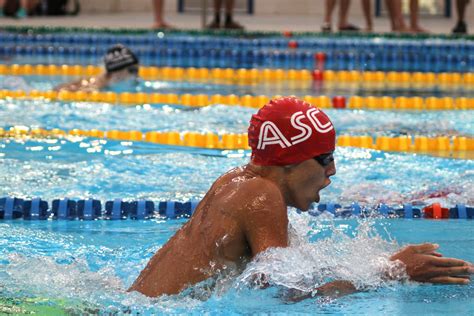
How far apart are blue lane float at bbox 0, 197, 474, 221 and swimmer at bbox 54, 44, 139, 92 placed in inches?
133

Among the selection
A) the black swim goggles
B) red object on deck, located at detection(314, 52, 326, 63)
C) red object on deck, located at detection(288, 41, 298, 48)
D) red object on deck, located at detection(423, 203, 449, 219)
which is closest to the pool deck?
→ red object on deck, located at detection(288, 41, 298, 48)

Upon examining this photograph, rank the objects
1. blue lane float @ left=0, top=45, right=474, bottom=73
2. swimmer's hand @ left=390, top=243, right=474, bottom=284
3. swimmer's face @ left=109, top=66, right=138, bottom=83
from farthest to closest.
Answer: blue lane float @ left=0, top=45, right=474, bottom=73
swimmer's face @ left=109, top=66, right=138, bottom=83
swimmer's hand @ left=390, top=243, right=474, bottom=284

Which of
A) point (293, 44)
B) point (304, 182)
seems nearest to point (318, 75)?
point (293, 44)

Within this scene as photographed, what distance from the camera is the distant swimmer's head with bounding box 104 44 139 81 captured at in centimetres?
802

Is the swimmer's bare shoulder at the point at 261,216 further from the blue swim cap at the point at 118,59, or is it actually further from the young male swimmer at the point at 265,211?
the blue swim cap at the point at 118,59

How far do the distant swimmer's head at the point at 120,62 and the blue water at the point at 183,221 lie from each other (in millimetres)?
455

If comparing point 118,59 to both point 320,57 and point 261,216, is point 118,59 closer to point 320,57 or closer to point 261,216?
point 320,57

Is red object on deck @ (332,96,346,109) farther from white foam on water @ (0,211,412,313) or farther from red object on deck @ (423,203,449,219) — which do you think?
white foam on water @ (0,211,412,313)

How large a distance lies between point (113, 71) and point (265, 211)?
17.7 ft

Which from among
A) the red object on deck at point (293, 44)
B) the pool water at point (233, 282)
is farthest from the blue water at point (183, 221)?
the red object on deck at point (293, 44)

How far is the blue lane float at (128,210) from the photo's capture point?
4.71 m

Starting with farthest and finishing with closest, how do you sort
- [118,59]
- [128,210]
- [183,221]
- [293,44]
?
[293,44]
[118,59]
[128,210]
[183,221]

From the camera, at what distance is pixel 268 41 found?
11.0 meters

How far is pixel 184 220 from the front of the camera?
4.68 metres
